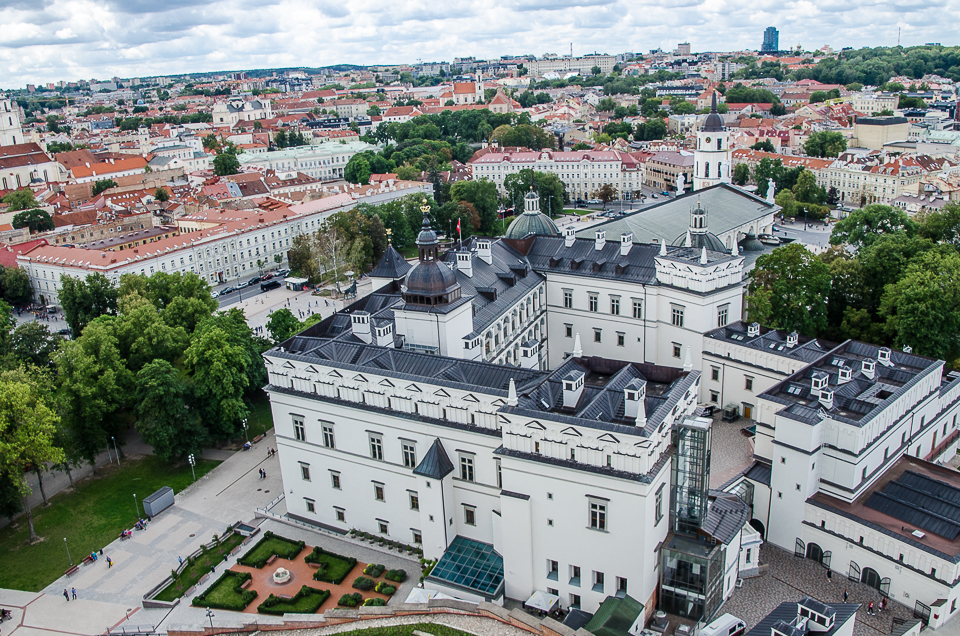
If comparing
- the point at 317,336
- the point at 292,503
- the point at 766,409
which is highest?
the point at 317,336

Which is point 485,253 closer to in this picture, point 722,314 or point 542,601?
point 722,314

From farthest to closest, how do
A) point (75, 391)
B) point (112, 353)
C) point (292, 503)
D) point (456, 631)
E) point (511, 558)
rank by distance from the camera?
point (112, 353) < point (75, 391) < point (292, 503) < point (511, 558) < point (456, 631)

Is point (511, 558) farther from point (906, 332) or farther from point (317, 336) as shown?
point (906, 332)

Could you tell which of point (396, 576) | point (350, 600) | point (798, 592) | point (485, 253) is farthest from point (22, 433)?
point (798, 592)

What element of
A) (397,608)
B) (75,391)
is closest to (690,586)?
(397,608)

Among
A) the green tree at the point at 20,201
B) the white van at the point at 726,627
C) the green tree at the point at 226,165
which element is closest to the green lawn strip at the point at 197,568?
the white van at the point at 726,627

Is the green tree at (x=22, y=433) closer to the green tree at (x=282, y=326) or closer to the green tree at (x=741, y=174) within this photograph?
the green tree at (x=282, y=326)
